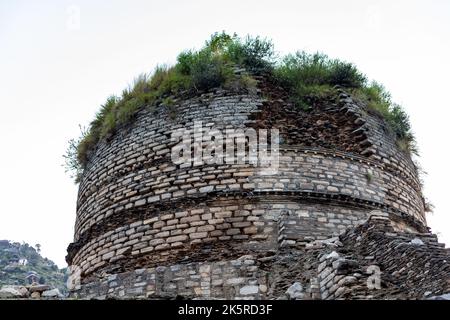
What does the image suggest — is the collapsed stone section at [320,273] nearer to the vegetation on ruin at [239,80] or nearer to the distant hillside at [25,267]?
the vegetation on ruin at [239,80]

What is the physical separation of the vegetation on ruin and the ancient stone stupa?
32 mm

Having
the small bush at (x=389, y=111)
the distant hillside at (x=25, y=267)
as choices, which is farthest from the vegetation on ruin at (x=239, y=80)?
the distant hillside at (x=25, y=267)

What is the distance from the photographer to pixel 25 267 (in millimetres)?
35219

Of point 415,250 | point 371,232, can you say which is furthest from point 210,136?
point 415,250

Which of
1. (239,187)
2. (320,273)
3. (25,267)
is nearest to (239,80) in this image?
(239,187)

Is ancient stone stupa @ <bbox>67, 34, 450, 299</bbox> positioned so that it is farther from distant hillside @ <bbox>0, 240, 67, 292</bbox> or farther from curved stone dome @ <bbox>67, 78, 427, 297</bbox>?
distant hillside @ <bbox>0, 240, 67, 292</bbox>

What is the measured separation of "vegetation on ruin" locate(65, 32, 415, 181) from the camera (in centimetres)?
1202

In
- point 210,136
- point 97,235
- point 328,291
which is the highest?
point 210,136

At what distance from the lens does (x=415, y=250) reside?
7.61 m

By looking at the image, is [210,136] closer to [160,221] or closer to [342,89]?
[160,221]

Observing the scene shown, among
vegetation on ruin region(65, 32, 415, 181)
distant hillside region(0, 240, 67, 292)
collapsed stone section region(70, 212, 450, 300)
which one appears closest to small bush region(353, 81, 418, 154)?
vegetation on ruin region(65, 32, 415, 181)

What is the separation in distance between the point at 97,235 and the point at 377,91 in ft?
20.9

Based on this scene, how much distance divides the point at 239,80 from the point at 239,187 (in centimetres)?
242

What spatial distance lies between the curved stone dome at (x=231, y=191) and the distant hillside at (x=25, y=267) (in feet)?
63.5
